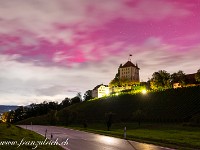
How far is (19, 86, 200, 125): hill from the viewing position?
9175 centimetres

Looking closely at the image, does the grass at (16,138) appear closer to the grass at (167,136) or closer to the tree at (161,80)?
the grass at (167,136)

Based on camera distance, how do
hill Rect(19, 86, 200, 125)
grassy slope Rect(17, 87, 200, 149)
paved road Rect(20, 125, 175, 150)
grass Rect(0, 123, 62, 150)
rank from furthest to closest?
grassy slope Rect(17, 87, 200, 149)
hill Rect(19, 86, 200, 125)
paved road Rect(20, 125, 175, 150)
grass Rect(0, 123, 62, 150)

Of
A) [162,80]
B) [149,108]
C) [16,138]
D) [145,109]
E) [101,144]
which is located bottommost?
[101,144]

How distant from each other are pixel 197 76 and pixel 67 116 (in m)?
72.8

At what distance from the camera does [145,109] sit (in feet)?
358

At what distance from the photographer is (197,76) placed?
145m

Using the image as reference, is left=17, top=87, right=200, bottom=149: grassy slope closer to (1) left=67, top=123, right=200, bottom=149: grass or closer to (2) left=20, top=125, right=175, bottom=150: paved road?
(1) left=67, top=123, right=200, bottom=149: grass

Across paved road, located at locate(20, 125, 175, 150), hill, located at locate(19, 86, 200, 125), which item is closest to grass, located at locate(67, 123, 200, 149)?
paved road, located at locate(20, 125, 175, 150)

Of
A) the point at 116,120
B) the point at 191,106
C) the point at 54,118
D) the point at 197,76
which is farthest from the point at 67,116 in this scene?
the point at 197,76

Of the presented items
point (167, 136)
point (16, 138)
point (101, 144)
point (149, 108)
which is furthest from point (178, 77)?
point (16, 138)

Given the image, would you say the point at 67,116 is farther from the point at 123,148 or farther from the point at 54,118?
the point at 123,148

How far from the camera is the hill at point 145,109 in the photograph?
91.8 m

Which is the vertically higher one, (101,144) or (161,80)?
(161,80)

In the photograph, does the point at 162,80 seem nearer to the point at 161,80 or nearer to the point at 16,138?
the point at 161,80
